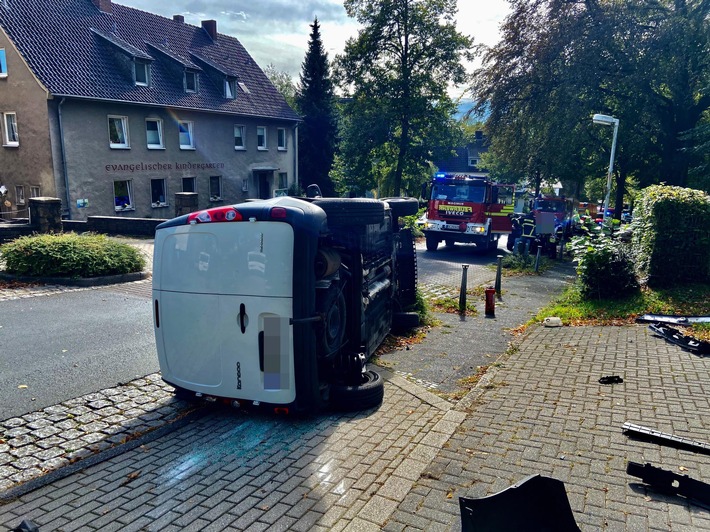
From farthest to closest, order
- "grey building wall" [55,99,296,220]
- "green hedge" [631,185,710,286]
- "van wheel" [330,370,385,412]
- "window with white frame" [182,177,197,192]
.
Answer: "window with white frame" [182,177,197,192], "grey building wall" [55,99,296,220], "green hedge" [631,185,710,286], "van wheel" [330,370,385,412]

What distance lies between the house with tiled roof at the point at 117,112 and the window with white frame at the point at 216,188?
0.06 meters

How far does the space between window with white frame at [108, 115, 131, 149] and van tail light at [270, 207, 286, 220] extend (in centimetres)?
2482

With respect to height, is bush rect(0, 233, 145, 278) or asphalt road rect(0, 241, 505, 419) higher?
bush rect(0, 233, 145, 278)

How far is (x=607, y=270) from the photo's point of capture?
10.6m

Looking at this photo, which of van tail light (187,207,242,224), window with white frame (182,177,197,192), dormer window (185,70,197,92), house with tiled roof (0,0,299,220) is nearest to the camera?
van tail light (187,207,242,224)

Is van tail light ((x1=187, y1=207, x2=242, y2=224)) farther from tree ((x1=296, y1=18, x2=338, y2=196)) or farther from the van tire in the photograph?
tree ((x1=296, y1=18, x2=338, y2=196))

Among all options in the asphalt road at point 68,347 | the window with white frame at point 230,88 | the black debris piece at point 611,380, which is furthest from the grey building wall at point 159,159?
the black debris piece at point 611,380

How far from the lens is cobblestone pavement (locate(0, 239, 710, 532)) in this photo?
373cm

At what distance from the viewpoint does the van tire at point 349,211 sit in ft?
18.2

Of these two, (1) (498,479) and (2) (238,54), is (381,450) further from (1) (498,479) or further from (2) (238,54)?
(2) (238,54)

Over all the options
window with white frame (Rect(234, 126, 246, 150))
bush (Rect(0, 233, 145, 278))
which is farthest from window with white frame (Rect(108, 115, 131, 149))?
bush (Rect(0, 233, 145, 278))

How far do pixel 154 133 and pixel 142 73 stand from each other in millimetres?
3049

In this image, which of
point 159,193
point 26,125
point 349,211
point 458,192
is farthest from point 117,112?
point 349,211

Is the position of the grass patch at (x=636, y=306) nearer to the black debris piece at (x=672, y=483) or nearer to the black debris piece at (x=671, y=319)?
the black debris piece at (x=671, y=319)
